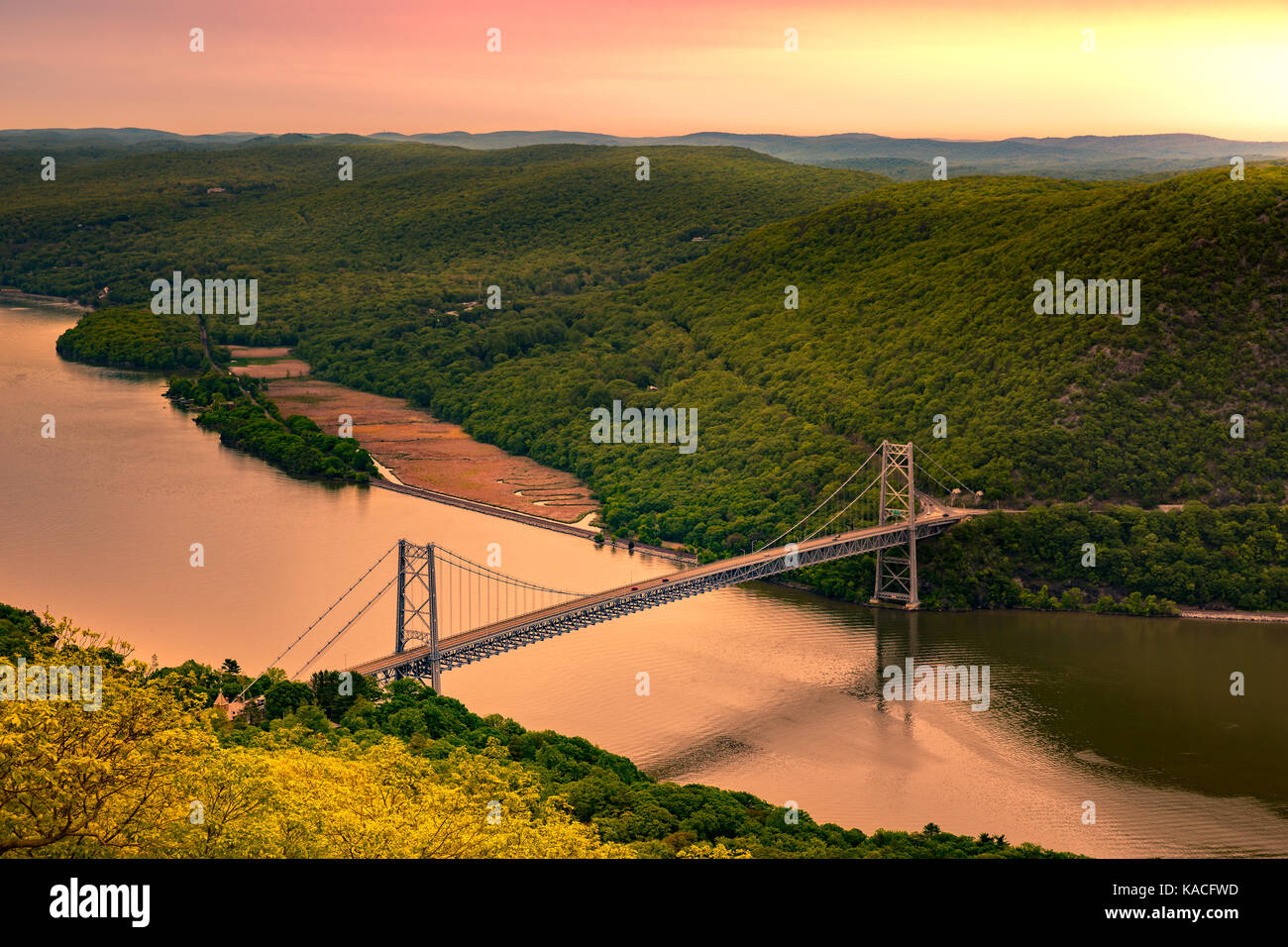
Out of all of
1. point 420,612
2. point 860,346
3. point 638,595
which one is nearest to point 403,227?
point 860,346

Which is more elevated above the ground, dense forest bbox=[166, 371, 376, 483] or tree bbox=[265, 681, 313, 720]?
dense forest bbox=[166, 371, 376, 483]

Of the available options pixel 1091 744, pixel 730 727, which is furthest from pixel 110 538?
pixel 1091 744

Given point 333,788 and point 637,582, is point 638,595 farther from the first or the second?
point 333,788

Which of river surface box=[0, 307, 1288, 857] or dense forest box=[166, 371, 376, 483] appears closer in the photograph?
river surface box=[0, 307, 1288, 857]

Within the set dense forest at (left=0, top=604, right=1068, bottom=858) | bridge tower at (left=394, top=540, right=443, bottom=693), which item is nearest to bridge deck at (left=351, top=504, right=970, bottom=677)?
bridge tower at (left=394, top=540, right=443, bottom=693)

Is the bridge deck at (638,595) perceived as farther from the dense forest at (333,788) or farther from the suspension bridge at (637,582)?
the dense forest at (333,788)

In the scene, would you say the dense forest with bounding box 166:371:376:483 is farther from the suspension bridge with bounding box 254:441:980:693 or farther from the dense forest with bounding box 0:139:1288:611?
the suspension bridge with bounding box 254:441:980:693

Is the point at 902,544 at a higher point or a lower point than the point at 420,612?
lower

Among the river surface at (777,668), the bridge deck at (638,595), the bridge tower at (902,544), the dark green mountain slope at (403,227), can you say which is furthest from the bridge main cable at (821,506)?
the dark green mountain slope at (403,227)
